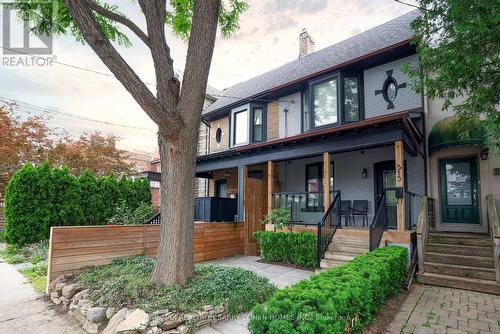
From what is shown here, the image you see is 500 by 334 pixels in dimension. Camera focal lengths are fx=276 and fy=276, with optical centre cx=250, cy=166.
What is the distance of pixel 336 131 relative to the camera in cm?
725

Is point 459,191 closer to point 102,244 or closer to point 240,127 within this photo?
point 240,127

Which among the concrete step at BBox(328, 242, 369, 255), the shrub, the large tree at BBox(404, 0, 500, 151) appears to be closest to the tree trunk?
the concrete step at BBox(328, 242, 369, 255)

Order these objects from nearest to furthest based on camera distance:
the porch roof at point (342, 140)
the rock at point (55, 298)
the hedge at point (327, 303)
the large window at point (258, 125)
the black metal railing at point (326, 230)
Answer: the hedge at point (327, 303), the rock at point (55, 298), the porch roof at point (342, 140), the black metal railing at point (326, 230), the large window at point (258, 125)

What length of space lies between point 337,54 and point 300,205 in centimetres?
652

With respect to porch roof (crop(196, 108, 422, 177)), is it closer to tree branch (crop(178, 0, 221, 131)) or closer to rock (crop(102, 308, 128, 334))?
tree branch (crop(178, 0, 221, 131))

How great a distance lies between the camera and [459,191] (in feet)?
26.8

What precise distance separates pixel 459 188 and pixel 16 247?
14142 mm

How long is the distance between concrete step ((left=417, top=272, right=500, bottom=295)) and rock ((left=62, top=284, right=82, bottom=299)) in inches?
273

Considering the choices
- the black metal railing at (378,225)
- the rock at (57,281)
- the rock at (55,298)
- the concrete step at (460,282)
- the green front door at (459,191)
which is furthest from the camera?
the green front door at (459,191)

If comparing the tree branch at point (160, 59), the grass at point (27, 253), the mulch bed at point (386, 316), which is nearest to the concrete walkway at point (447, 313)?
the mulch bed at point (386, 316)

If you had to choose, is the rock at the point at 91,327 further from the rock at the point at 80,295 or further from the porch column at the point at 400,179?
the porch column at the point at 400,179

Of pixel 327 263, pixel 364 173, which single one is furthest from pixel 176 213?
pixel 364 173

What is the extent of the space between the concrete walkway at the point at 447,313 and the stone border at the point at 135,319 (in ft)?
8.34

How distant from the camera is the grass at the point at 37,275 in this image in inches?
227
